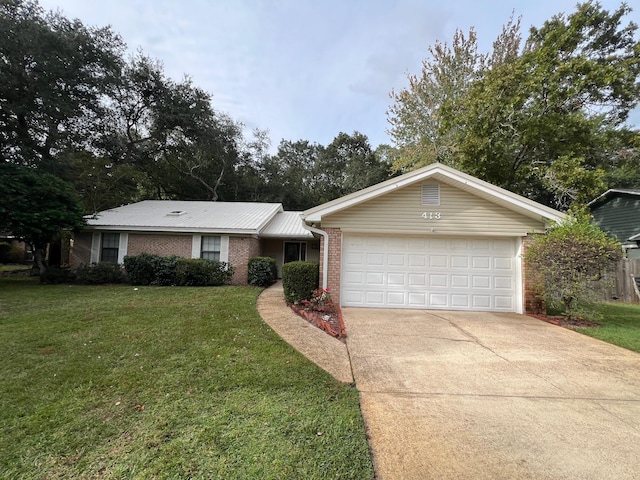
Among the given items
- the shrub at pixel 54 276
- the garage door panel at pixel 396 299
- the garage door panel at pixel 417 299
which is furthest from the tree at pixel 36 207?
the garage door panel at pixel 417 299

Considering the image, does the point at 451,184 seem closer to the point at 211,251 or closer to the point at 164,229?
the point at 211,251

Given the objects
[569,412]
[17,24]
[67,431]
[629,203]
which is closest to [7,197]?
[17,24]

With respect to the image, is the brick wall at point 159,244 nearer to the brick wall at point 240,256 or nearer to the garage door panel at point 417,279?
the brick wall at point 240,256

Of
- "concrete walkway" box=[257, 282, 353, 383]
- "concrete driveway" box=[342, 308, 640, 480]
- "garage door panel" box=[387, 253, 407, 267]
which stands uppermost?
"garage door panel" box=[387, 253, 407, 267]

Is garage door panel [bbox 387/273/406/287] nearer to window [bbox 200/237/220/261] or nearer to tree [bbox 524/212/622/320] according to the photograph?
tree [bbox 524/212/622/320]

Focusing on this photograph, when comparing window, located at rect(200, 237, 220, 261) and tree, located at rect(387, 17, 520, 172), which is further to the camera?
tree, located at rect(387, 17, 520, 172)

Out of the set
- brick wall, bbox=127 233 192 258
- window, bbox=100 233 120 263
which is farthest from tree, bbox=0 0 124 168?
brick wall, bbox=127 233 192 258

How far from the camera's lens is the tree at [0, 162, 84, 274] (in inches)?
424

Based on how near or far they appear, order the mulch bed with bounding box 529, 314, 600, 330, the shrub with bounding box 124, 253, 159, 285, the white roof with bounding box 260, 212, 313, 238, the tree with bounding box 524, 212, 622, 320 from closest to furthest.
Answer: the tree with bounding box 524, 212, 622, 320 → the mulch bed with bounding box 529, 314, 600, 330 → the shrub with bounding box 124, 253, 159, 285 → the white roof with bounding box 260, 212, 313, 238

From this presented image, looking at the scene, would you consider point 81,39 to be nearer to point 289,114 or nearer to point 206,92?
point 206,92

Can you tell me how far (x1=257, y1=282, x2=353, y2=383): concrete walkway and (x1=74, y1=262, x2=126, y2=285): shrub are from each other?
7.81 m

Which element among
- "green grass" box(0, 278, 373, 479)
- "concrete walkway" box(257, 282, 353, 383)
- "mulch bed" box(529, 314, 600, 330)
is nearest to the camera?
"green grass" box(0, 278, 373, 479)

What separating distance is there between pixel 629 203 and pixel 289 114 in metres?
18.5

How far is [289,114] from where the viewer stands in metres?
15.8
